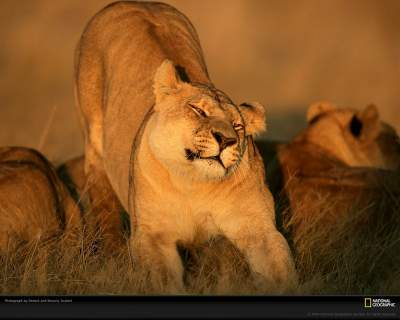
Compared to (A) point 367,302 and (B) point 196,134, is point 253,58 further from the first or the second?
(A) point 367,302

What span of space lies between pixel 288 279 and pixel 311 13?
41.8 feet

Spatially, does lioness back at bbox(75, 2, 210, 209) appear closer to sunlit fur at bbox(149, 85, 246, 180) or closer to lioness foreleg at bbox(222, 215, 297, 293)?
sunlit fur at bbox(149, 85, 246, 180)

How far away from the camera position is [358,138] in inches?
373

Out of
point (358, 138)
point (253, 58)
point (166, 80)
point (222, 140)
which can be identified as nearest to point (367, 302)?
point (222, 140)

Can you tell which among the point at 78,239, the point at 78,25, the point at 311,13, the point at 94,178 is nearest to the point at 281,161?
the point at 94,178

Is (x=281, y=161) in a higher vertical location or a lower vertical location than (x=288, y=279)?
lower

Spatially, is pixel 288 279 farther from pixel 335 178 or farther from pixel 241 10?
pixel 241 10

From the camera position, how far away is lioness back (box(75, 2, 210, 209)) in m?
6.73

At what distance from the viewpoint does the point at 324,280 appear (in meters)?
5.56

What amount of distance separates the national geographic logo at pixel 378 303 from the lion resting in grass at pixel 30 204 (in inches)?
91.8

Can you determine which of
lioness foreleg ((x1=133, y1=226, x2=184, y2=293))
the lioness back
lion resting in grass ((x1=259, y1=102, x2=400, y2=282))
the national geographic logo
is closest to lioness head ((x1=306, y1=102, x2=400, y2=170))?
lion resting in grass ((x1=259, y1=102, x2=400, y2=282))

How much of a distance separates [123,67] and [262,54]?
9.61 meters

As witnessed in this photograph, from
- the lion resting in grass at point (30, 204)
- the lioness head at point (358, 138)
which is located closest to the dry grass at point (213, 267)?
the lion resting in grass at point (30, 204)

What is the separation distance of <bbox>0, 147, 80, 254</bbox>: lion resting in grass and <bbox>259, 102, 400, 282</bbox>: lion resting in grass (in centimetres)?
158
